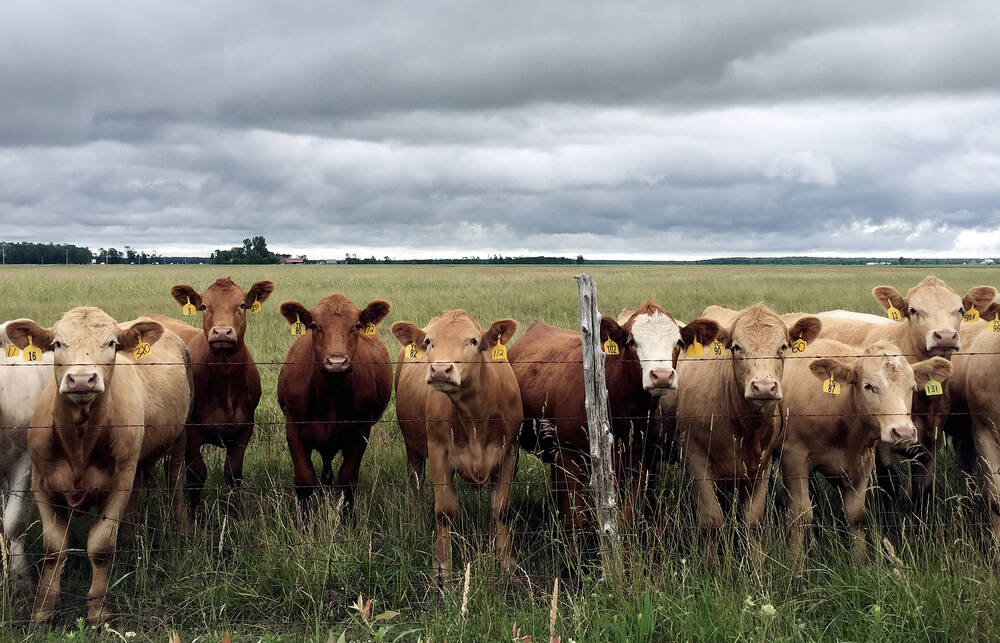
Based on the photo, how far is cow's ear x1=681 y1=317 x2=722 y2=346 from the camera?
5.46m

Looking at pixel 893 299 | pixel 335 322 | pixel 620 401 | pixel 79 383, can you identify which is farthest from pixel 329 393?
pixel 893 299

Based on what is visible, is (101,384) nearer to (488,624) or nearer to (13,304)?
(488,624)

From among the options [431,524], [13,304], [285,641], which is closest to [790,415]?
A: [431,524]

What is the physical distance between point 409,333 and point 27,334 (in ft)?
7.97

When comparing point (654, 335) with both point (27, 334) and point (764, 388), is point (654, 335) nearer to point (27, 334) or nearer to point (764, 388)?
point (764, 388)

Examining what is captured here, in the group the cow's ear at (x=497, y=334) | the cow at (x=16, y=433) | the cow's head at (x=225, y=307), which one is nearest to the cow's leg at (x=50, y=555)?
the cow at (x=16, y=433)

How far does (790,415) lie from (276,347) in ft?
31.6

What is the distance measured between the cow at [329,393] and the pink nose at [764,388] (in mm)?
2903

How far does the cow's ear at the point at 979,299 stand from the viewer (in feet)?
23.3

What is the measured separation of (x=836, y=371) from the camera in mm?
5641

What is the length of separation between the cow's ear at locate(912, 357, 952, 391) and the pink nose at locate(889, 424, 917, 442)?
23.2 inches

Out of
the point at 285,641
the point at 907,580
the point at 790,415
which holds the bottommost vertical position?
the point at 285,641

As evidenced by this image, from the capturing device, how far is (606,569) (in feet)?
14.1

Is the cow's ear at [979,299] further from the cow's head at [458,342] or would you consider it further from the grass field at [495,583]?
the cow's head at [458,342]
